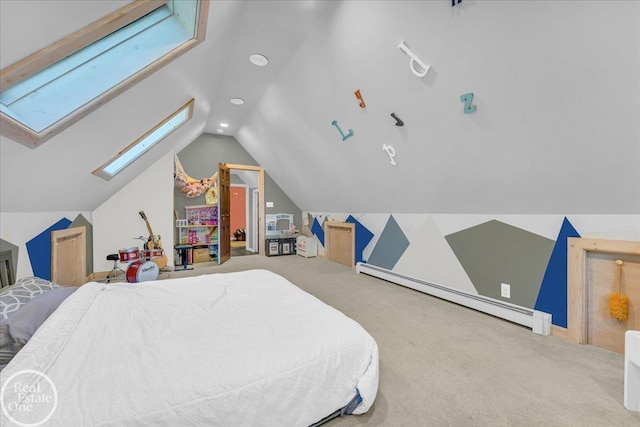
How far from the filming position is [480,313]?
2754mm

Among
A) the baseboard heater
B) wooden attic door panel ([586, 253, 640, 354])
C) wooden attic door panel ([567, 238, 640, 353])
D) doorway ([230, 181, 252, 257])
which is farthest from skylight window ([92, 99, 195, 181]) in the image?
wooden attic door panel ([586, 253, 640, 354])

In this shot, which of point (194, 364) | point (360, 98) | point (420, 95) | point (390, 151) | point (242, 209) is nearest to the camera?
point (194, 364)

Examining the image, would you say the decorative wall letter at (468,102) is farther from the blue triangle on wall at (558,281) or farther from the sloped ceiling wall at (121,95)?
the sloped ceiling wall at (121,95)

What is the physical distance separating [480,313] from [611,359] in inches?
37.7

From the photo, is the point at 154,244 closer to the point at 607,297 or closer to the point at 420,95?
the point at 420,95

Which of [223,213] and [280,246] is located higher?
[223,213]

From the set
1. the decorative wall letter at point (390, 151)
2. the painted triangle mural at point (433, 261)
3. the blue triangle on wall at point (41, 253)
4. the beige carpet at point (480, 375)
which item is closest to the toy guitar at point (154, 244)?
the blue triangle on wall at point (41, 253)

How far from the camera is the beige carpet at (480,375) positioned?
138 cm

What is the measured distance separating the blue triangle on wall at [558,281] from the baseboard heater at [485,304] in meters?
0.07

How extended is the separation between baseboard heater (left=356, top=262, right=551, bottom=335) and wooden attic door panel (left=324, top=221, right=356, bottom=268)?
101 cm

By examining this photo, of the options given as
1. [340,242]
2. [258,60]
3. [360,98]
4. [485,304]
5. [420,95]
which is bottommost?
[485,304]

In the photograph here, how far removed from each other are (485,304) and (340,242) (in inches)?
113

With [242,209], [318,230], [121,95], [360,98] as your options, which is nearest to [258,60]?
[360,98]

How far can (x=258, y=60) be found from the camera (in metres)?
3.24
